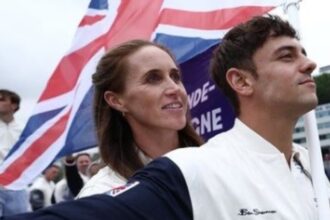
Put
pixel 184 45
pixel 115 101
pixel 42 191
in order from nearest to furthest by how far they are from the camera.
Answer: pixel 115 101, pixel 184 45, pixel 42 191

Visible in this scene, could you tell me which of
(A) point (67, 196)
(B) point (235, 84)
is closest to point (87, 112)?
(B) point (235, 84)

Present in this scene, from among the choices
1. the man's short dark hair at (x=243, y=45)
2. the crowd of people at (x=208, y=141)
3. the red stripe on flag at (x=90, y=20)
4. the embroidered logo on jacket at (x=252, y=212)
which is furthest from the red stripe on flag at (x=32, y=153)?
the embroidered logo on jacket at (x=252, y=212)

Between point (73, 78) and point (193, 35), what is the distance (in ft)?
3.73

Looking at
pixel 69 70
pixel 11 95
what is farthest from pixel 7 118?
pixel 69 70

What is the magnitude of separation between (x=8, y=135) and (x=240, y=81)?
3.65 metres

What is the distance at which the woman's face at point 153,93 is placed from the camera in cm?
255

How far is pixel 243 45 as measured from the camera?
87.7 inches

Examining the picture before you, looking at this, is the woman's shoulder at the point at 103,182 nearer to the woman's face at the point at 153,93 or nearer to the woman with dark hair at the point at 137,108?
the woman with dark hair at the point at 137,108

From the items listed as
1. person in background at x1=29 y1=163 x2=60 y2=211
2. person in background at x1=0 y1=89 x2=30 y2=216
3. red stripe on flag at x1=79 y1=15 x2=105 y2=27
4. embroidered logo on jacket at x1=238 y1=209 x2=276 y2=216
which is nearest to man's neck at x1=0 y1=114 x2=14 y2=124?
person in background at x1=0 y1=89 x2=30 y2=216

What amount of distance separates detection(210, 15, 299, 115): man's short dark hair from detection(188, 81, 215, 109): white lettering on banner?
1.51 meters

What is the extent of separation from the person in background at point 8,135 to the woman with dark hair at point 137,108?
285cm

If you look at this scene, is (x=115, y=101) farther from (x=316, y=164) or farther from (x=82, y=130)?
(x=82, y=130)

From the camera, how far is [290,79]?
2.05 m

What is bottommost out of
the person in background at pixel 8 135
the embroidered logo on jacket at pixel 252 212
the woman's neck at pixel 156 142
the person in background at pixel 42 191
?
the person in background at pixel 42 191
